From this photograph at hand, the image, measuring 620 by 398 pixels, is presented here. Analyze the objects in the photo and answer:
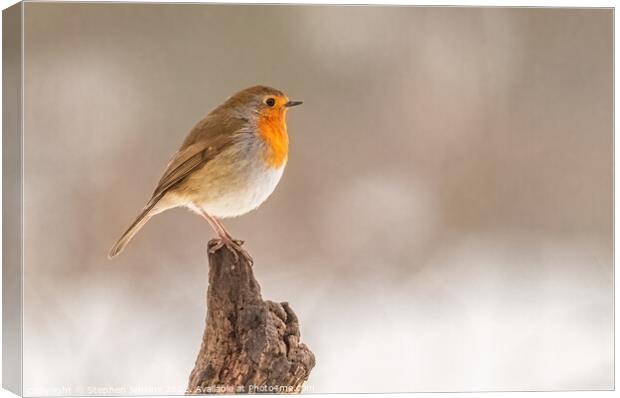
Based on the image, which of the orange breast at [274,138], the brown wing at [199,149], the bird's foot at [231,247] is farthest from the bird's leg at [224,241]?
the orange breast at [274,138]

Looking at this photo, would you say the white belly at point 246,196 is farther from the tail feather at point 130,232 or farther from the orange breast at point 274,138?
the tail feather at point 130,232

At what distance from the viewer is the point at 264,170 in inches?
199

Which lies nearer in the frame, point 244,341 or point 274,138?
point 244,341

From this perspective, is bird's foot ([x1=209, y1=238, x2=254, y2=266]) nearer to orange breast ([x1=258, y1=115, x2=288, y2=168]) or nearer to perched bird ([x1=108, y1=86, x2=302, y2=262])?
perched bird ([x1=108, y1=86, x2=302, y2=262])

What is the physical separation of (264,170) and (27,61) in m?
1.20

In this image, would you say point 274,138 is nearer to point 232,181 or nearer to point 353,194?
point 232,181

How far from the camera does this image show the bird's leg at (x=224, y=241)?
512cm

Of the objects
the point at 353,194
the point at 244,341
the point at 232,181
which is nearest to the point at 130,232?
the point at 232,181

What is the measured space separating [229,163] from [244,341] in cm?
82

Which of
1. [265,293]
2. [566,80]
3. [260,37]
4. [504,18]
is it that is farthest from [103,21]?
[566,80]

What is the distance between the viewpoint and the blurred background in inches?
200

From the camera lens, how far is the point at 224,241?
16.8 ft

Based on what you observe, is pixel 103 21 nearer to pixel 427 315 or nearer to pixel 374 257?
pixel 374 257

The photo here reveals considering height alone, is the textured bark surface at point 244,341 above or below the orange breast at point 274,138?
below
